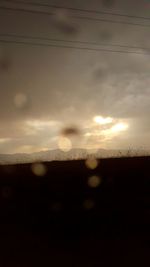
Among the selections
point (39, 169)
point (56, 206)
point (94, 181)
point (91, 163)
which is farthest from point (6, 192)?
point (91, 163)

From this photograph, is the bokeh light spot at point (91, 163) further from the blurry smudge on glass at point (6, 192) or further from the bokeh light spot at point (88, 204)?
the blurry smudge on glass at point (6, 192)

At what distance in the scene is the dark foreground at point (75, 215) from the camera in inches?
376

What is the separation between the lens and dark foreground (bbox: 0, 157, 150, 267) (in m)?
9.55

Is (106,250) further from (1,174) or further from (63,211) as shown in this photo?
(1,174)

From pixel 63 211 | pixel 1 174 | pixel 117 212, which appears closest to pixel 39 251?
pixel 63 211

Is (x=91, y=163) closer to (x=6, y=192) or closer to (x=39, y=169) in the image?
(x=39, y=169)

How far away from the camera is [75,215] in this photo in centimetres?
1129

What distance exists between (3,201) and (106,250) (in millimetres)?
4067

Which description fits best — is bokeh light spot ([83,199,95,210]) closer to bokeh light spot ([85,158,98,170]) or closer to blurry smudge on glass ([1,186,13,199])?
bokeh light spot ([85,158,98,170])

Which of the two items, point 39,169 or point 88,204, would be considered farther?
point 39,169

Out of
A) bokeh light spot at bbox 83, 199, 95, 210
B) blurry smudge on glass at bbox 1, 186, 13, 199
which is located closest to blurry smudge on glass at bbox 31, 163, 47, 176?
blurry smudge on glass at bbox 1, 186, 13, 199

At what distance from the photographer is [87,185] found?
41.4 feet

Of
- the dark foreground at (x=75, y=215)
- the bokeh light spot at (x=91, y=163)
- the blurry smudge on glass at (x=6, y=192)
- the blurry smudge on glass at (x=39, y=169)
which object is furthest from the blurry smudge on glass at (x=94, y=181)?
the blurry smudge on glass at (x=6, y=192)

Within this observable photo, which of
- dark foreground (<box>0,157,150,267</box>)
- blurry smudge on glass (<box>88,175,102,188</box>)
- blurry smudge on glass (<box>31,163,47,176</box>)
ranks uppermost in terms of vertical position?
blurry smudge on glass (<box>31,163,47,176</box>)
